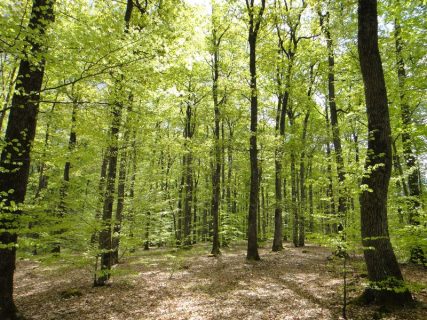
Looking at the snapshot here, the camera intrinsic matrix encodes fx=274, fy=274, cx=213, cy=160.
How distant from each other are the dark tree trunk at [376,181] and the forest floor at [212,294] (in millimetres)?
482

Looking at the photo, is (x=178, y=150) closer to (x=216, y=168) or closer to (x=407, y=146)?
(x=216, y=168)

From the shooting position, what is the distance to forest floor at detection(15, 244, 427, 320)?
6770 millimetres

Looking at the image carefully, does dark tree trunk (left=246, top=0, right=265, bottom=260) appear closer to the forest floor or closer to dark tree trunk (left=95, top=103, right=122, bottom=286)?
the forest floor

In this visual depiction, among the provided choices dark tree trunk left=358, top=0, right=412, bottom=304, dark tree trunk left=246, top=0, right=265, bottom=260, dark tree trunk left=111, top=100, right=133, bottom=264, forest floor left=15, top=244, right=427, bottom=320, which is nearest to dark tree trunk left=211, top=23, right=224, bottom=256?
dark tree trunk left=246, top=0, right=265, bottom=260

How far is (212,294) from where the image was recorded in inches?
346

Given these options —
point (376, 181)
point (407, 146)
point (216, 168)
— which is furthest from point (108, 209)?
point (407, 146)

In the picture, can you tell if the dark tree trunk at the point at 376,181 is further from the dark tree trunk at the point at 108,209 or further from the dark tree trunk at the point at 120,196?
the dark tree trunk at the point at 108,209

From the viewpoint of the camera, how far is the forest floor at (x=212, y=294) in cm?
677

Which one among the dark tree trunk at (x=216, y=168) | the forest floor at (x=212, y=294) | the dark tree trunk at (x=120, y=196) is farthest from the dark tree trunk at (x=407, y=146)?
the dark tree trunk at (x=120, y=196)

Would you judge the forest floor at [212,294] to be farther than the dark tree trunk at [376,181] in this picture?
Yes

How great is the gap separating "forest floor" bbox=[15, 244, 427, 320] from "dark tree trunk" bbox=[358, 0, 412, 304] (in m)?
0.48

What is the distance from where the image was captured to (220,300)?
26.6 ft

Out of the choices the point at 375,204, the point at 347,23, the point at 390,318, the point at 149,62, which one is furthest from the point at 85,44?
the point at 347,23

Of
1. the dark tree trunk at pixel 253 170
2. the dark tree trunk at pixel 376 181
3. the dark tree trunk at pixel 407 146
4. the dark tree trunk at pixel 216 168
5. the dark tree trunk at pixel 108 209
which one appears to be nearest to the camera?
the dark tree trunk at pixel 376 181
